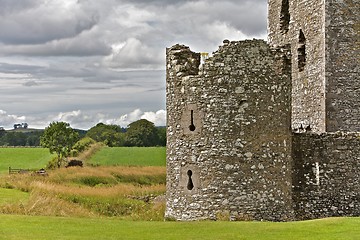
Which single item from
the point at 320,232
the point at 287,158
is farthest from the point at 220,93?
the point at 320,232

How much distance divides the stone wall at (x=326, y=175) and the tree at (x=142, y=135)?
291 ft

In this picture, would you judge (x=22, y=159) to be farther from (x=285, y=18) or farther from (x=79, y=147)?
(x=285, y=18)

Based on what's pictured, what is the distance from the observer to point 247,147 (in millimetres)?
17281

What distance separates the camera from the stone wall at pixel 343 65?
2164 centimetres

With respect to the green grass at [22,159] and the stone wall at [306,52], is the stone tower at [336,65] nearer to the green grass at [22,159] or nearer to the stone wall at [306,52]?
the stone wall at [306,52]

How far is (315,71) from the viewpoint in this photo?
22547 mm

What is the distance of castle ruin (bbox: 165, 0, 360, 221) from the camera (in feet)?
56.6

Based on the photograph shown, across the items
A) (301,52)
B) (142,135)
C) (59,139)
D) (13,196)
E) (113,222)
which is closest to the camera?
(113,222)

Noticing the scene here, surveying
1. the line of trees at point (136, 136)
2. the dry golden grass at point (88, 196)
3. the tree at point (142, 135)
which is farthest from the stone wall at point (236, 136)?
the tree at point (142, 135)

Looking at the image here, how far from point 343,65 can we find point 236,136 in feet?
20.5

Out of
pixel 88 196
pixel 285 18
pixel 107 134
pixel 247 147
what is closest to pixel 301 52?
pixel 285 18

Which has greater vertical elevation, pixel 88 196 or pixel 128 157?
pixel 128 157

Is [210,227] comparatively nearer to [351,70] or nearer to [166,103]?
[166,103]

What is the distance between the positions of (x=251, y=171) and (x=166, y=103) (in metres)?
3.11
